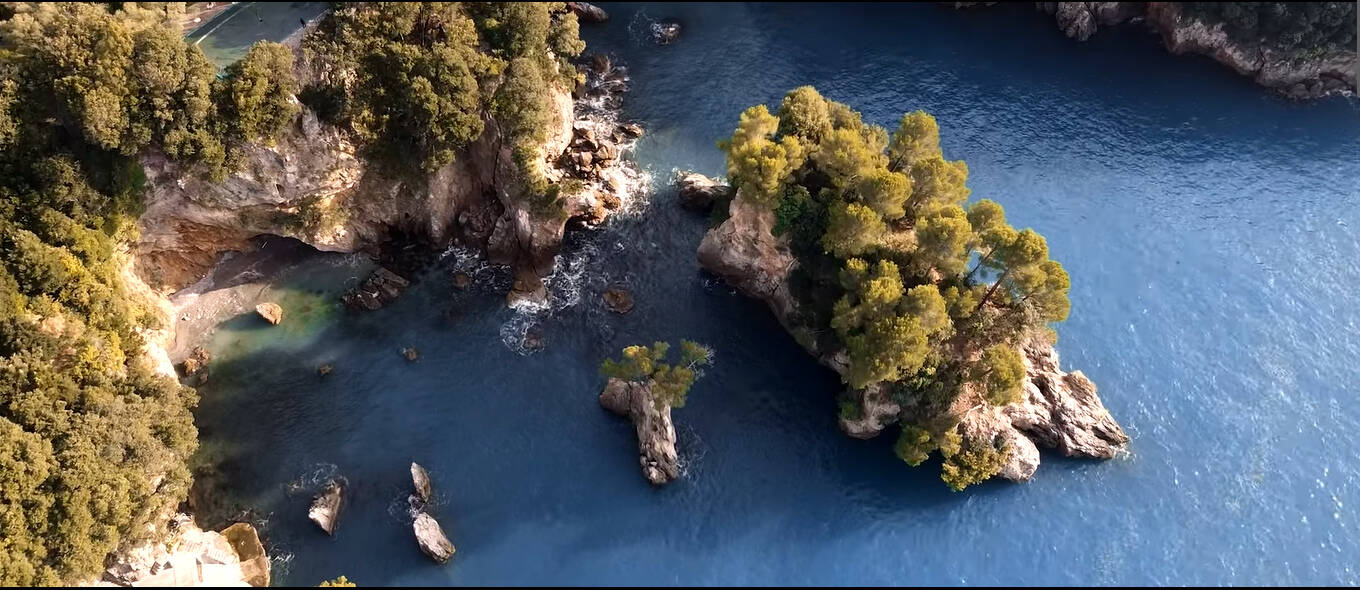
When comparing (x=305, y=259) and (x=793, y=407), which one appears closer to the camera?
(x=793, y=407)

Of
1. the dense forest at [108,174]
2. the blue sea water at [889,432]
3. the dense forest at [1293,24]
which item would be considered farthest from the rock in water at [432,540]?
the dense forest at [1293,24]

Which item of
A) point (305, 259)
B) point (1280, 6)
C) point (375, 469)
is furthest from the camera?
point (1280, 6)

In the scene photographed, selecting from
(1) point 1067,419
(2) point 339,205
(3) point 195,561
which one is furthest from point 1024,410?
(3) point 195,561

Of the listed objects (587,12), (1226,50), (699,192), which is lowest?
(699,192)

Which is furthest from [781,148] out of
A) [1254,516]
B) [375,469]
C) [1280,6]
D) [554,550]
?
[1280,6]

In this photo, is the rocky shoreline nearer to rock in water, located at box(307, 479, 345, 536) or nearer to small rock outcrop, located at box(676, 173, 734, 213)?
small rock outcrop, located at box(676, 173, 734, 213)

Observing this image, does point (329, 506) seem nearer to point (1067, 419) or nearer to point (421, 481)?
point (421, 481)

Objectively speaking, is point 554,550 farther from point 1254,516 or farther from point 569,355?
point 1254,516
